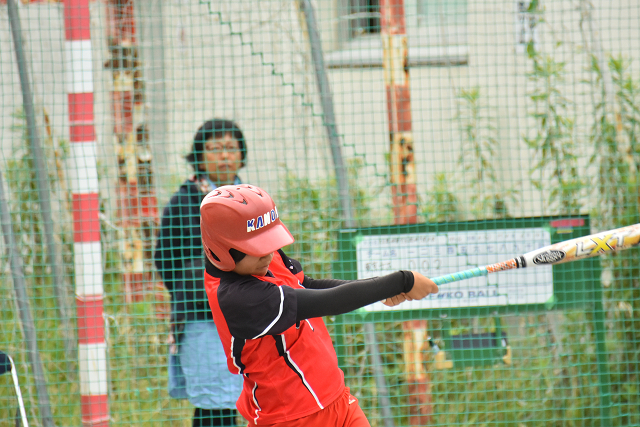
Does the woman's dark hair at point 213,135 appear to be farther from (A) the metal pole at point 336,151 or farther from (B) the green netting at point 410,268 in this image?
(A) the metal pole at point 336,151

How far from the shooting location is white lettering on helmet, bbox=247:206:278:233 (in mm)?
1894

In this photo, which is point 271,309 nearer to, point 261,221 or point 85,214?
point 261,221

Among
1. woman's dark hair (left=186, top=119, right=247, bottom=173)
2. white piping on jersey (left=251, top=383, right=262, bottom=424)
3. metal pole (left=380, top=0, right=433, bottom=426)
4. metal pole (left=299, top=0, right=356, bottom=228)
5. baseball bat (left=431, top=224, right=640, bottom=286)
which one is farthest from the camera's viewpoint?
metal pole (left=380, top=0, right=433, bottom=426)

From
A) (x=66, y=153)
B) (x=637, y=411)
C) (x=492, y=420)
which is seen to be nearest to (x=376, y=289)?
(x=492, y=420)

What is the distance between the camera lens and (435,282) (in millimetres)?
2299

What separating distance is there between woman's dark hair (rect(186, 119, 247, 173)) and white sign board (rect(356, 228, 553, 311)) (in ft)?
2.83

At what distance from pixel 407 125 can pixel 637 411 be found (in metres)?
2.10

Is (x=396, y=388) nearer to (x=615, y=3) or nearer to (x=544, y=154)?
(x=544, y=154)

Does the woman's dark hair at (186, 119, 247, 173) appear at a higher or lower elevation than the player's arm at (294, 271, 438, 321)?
higher

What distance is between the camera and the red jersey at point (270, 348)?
74.9 inches

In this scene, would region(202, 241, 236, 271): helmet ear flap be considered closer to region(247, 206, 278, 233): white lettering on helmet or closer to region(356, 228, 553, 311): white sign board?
region(247, 206, 278, 233): white lettering on helmet

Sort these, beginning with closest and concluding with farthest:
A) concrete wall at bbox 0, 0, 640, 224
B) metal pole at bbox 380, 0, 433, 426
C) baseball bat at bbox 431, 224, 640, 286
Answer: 1. baseball bat at bbox 431, 224, 640, 286
2. metal pole at bbox 380, 0, 433, 426
3. concrete wall at bbox 0, 0, 640, 224

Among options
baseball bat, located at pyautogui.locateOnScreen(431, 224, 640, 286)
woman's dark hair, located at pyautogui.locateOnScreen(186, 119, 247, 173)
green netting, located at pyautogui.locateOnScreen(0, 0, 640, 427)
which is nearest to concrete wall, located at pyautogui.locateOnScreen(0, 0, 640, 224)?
green netting, located at pyautogui.locateOnScreen(0, 0, 640, 427)

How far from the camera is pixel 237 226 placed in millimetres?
1881
